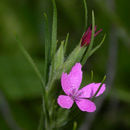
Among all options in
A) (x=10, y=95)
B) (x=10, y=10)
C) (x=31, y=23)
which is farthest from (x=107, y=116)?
(x=10, y=10)

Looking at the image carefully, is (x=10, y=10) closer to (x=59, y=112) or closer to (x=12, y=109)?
(x=12, y=109)

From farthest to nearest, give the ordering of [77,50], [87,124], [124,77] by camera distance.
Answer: [124,77]
[87,124]
[77,50]

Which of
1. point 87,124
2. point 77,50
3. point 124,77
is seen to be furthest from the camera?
point 124,77

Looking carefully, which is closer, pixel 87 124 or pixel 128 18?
pixel 87 124

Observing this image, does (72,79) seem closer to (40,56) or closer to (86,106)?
(86,106)

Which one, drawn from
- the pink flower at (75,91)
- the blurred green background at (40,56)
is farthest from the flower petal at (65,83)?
the blurred green background at (40,56)

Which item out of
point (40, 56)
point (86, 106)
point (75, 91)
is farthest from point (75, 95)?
point (40, 56)

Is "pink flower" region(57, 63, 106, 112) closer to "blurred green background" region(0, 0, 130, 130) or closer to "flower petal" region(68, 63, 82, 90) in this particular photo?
"flower petal" region(68, 63, 82, 90)

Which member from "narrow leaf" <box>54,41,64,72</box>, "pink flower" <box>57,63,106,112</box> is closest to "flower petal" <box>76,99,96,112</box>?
"pink flower" <box>57,63,106,112</box>

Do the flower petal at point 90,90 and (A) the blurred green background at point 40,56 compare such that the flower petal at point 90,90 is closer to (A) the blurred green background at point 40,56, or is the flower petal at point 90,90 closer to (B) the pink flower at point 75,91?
(B) the pink flower at point 75,91
